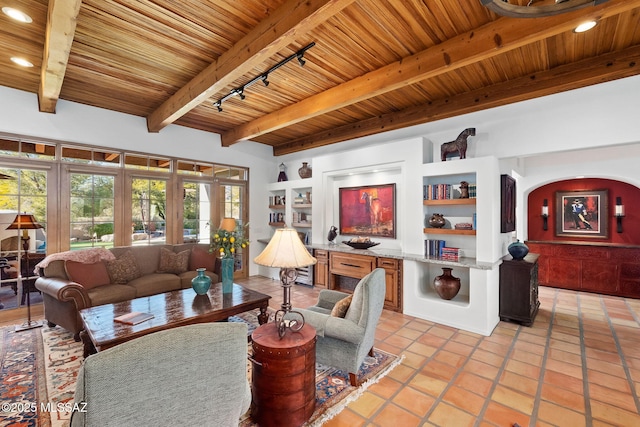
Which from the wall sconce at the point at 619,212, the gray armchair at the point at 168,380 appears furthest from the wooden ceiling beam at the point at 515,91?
the gray armchair at the point at 168,380

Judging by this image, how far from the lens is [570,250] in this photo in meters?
5.40

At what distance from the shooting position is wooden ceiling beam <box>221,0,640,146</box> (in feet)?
7.01

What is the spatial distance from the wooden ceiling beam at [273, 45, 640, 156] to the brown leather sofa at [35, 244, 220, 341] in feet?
11.7

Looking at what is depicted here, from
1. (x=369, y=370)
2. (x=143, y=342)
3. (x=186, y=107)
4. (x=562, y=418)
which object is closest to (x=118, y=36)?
(x=186, y=107)

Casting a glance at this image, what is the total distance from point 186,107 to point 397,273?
373cm

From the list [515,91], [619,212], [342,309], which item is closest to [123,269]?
[342,309]

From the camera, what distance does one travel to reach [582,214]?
5.71m

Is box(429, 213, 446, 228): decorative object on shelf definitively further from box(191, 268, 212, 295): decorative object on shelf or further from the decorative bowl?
box(191, 268, 212, 295): decorative object on shelf

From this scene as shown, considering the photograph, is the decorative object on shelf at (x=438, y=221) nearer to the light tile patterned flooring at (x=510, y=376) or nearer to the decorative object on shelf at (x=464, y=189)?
the decorative object on shelf at (x=464, y=189)

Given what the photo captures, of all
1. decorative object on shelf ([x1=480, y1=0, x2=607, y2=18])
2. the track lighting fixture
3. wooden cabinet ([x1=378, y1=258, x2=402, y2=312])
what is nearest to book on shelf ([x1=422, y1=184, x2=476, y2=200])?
wooden cabinet ([x1=378, y1=258, x2=402, y2=312])

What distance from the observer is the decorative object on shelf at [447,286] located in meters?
3.81

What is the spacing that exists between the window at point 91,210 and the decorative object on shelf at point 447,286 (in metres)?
5.11

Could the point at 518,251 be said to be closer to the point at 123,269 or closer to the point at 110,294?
the point at 110,294

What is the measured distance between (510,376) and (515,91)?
322 cm
